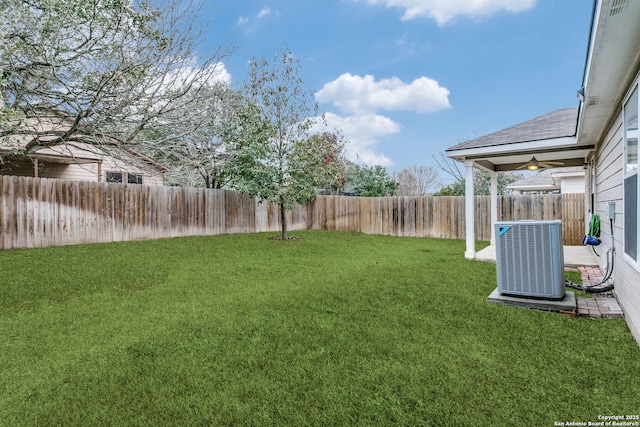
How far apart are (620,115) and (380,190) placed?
14.1 metres

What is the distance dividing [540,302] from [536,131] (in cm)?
413

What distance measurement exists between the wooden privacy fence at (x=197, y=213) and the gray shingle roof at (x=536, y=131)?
2.81m

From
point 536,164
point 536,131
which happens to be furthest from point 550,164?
point 536,131

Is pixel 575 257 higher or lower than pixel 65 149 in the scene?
lower

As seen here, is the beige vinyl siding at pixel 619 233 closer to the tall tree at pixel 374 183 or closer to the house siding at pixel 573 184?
the house siding at pixel 573 184

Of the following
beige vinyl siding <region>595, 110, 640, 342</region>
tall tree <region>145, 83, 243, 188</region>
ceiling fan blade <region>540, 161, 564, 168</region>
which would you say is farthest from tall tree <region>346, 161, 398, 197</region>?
beige vinyl siding <region>595, 110, 640, 342</region>

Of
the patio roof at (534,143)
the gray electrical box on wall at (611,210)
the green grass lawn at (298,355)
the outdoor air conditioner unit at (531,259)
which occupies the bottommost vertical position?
the green grass lawn at (298,355)

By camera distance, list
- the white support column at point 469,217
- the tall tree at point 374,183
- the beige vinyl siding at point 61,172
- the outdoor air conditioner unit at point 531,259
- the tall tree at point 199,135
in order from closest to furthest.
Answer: the outdoor air conditioner unit at point 531,259 < the white support column at point 469,217 < the tall tree at point 199,135 < the beige vinyl siding at point 61,172 < the tall tree at point 374,183

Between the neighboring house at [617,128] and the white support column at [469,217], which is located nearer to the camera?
the neighboring house at [617,128]

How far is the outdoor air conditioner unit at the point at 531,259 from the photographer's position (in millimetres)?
3383

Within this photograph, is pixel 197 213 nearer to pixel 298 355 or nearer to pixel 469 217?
pixel 469 217

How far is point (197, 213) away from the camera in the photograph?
33.2ft

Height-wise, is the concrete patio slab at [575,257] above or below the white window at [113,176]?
below

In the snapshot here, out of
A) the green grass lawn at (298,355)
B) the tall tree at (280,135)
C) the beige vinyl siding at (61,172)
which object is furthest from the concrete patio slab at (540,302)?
the beige vinyl siding at (61,172)
